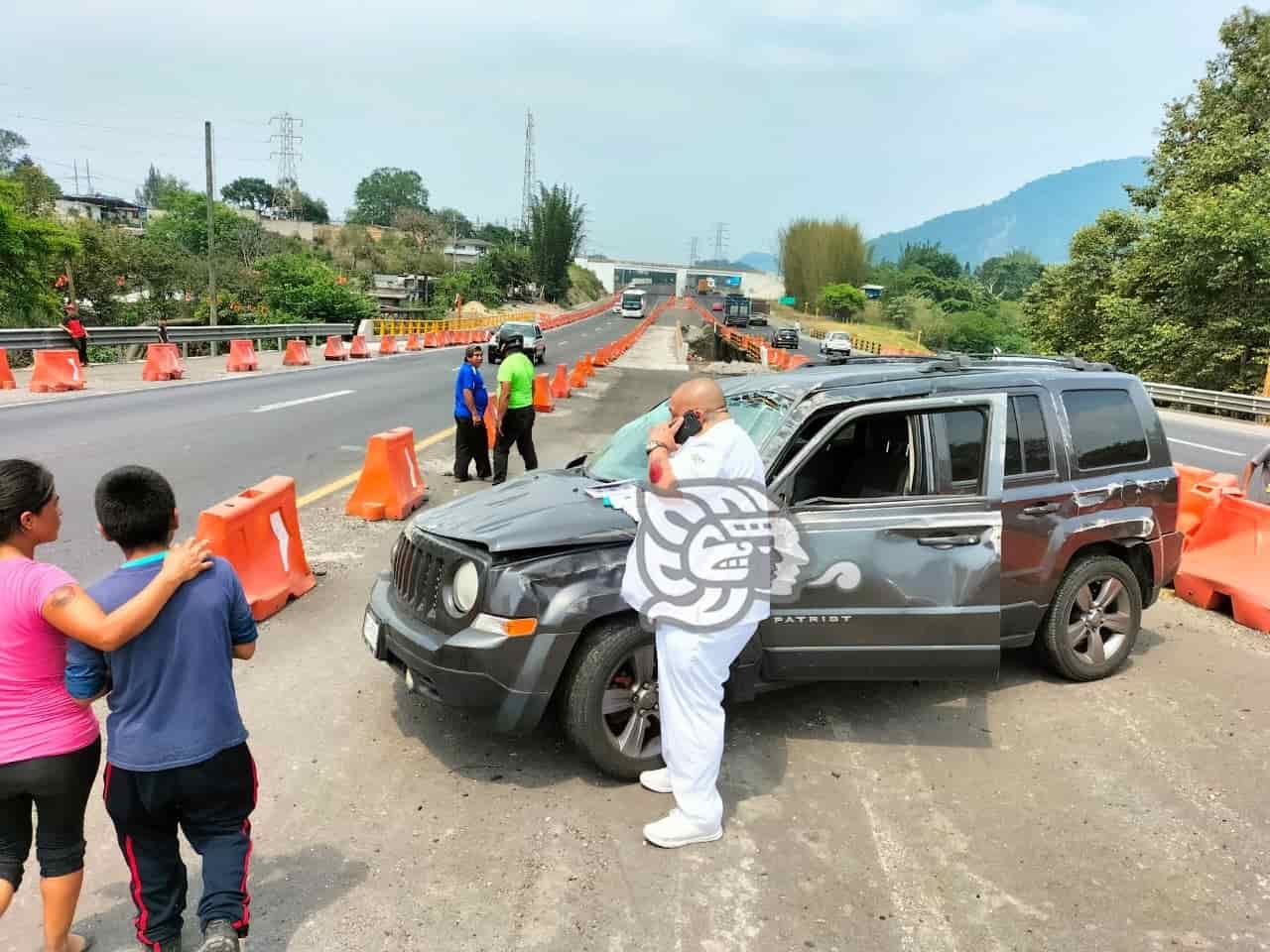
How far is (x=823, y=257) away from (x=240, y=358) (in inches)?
4436

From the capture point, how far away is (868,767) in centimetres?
404

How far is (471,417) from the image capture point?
9789 mm

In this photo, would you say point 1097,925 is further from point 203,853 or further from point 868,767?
point 203,853

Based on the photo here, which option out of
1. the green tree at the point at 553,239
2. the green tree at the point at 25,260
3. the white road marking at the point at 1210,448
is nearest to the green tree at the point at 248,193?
the green tree at the point at 553,239

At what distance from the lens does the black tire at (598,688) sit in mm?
3633

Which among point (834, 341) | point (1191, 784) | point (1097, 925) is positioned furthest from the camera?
point (834, 341)

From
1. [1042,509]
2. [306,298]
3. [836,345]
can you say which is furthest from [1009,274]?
[1042,509]

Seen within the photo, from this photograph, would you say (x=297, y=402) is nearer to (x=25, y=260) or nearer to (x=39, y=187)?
(x=25, y=260)

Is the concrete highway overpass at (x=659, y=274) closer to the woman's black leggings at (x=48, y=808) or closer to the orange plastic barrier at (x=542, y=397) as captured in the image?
the orange plastic barrier at (x=542, y=397)

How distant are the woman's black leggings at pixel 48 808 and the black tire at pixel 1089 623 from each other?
4.69m

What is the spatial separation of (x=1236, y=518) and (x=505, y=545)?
20.5 feet

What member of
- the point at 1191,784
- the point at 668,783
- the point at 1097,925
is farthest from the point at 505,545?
the point at 1191,784

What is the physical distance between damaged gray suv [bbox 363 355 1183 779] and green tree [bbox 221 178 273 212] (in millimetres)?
192374

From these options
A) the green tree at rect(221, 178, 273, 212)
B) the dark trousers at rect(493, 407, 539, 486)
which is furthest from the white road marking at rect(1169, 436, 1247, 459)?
the green tree at rect(221, 178, 273, 212)
